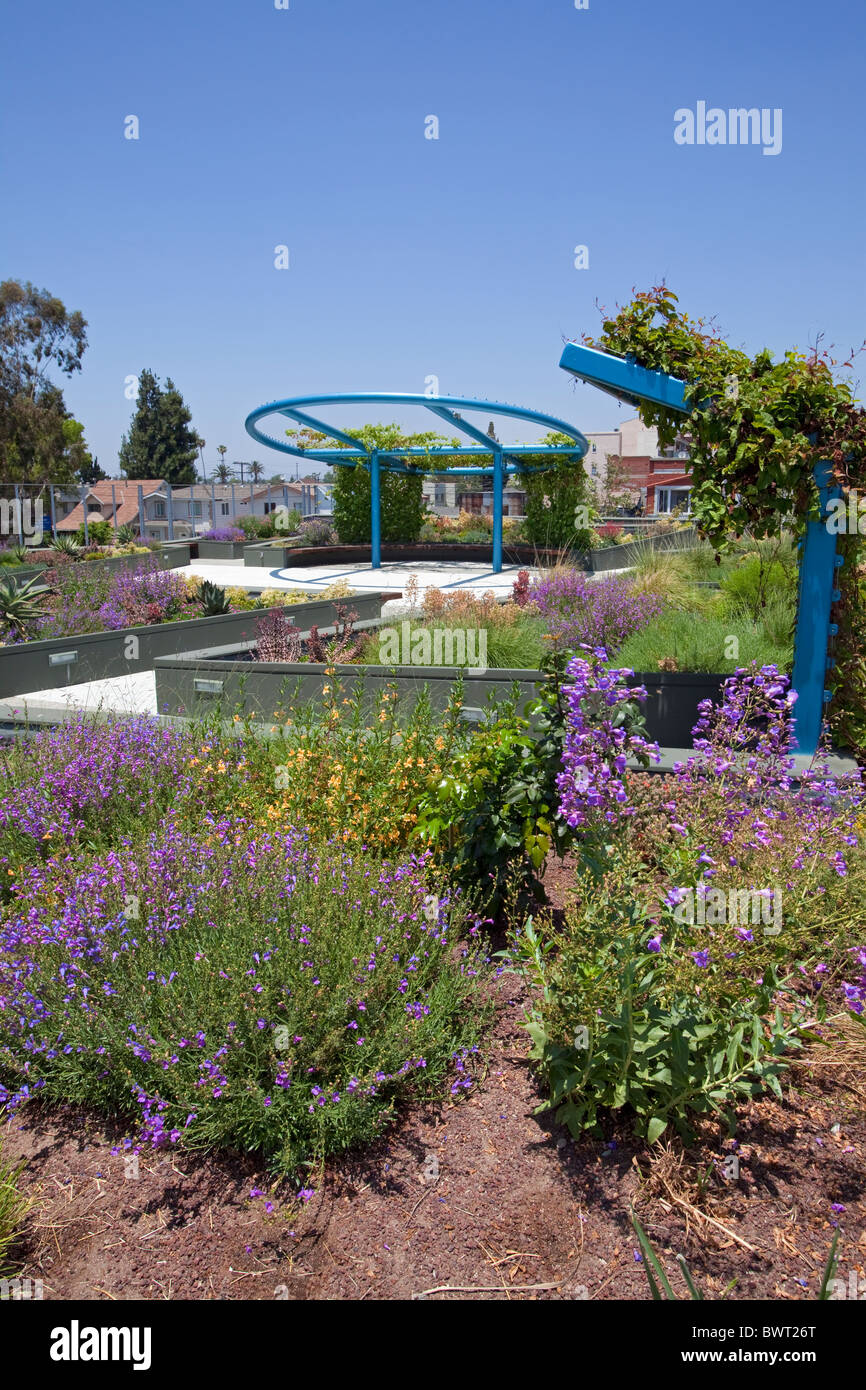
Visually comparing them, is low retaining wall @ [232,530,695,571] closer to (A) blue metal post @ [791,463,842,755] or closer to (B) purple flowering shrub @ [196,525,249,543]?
(B) purple flowering shrub @ [196,525,249,543]

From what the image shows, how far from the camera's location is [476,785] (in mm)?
3793

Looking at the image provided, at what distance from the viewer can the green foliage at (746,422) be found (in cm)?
544

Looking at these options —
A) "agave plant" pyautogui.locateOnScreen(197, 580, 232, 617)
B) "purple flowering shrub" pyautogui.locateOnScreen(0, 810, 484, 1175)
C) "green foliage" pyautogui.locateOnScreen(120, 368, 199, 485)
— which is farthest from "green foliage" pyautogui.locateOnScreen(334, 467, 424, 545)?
"green foliage" pyautogui.locateOnScreen(120, 368, 199, 485)

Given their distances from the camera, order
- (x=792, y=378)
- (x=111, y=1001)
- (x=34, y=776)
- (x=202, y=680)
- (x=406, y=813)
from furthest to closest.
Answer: (x=202, y=680) < (x=792, y=378) < (x=34, y=776) < (x=406, y=813) < (x=111, y=1001)

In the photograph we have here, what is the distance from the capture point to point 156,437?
73375 millimetres

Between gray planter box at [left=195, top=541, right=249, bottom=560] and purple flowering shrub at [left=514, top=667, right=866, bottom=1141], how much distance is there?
24.9 meters

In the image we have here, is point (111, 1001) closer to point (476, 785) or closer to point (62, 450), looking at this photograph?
point (476, 785)

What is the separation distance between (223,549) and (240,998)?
83.5 ft

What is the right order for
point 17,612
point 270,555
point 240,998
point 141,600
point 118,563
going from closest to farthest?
point 240,998, point 17,612, point 141,600, point 118,563, point 270,555

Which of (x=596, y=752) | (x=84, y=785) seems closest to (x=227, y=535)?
(x=84, y=785)

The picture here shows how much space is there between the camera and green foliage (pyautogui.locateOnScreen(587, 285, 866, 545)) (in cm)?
544

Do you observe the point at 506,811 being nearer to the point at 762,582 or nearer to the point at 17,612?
the point at 762,582
